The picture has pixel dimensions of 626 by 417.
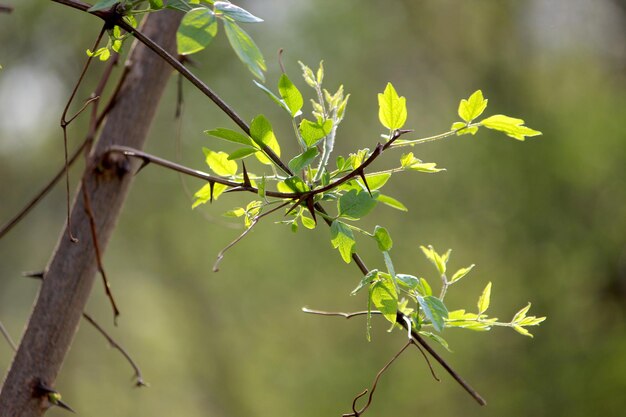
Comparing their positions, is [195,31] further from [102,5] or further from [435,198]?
[435,198]

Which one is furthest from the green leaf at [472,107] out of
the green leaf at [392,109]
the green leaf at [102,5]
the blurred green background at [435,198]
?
the blurred green background at [435,198]

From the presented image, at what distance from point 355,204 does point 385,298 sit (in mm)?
48

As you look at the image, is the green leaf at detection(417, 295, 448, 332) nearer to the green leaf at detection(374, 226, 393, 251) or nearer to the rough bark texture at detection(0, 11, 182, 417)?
the green leaf at detection(374, 226, 393, 251)

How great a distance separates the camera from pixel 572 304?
6.81ft

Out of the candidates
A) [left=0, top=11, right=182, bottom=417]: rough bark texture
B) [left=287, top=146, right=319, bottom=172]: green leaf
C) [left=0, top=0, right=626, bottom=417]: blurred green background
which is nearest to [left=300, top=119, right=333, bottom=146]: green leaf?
[left=287, top=146, right=319, bottom=172]: green leaf

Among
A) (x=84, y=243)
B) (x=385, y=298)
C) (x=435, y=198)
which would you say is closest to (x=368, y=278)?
→ (x=385, y=298)

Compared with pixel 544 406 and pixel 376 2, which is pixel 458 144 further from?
pixel 544 406

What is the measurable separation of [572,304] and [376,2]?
3.77 ft

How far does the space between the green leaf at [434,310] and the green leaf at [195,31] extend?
155 mm

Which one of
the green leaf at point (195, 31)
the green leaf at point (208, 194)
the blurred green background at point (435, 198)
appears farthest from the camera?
the blurred green background at point (435, 198)

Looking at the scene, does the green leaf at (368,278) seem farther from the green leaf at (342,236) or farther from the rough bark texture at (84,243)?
the rough bark texture at (84,243)

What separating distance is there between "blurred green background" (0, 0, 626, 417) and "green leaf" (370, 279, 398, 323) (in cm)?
157

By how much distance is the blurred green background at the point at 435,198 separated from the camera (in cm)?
Answer: 204

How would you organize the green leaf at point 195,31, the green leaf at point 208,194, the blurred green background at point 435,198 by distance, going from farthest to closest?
the blurred green background at point 435,198, the green leaf at point 208,194, the green leaf at point 195,31
